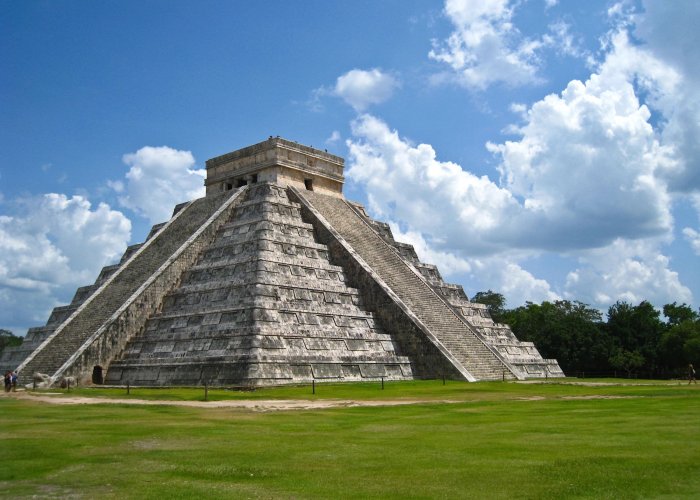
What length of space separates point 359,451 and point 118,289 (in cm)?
2344

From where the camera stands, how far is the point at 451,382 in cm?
2539

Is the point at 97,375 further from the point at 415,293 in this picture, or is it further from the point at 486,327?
the point at 486,327

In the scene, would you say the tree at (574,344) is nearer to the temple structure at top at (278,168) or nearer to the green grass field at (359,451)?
the temple structure at top at (278,168)

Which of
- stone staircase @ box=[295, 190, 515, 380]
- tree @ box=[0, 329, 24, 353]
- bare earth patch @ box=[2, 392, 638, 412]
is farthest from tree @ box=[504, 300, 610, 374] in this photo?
tree @ box=[0, 329, 24, 353]

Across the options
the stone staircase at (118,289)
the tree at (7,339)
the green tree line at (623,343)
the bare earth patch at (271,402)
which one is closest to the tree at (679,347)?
the green tree line at (623,343)

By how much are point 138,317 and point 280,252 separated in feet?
20.3

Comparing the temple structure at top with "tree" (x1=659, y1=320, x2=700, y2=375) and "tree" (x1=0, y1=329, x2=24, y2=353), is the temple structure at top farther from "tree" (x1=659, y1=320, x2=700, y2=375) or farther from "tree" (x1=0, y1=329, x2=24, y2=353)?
"tree" (x1=0, y1=329, x2=24, y2=353)

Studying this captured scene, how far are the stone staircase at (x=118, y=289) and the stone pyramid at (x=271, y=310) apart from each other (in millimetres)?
80

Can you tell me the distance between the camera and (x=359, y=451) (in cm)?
1020

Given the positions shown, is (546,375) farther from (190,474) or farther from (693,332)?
(190,474)

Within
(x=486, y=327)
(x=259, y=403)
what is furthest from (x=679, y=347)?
(x=259, y=403)

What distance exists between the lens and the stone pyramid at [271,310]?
24391mm

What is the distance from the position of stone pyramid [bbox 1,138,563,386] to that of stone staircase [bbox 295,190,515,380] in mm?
85

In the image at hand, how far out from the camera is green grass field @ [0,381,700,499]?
7703 mm
